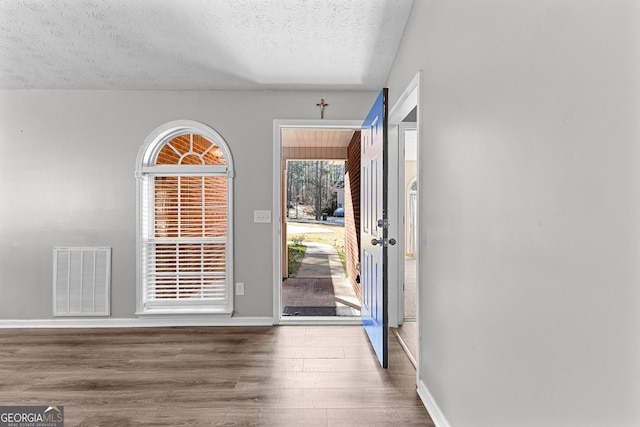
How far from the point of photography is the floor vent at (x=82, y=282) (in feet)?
12.1

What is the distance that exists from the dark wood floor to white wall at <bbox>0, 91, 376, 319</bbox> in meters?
0.54

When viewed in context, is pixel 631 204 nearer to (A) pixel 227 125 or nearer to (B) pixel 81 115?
(A) pixel 227 125

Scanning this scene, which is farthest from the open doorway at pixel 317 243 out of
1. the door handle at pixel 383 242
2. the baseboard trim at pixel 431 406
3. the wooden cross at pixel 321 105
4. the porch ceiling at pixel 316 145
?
the baseboard trim at pixel 431 406

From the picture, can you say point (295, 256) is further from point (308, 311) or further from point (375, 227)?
point (375, 227)

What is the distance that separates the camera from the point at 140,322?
3.69 metres

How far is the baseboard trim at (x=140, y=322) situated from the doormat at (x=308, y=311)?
0.56 m

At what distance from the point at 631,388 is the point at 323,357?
2.32 meters

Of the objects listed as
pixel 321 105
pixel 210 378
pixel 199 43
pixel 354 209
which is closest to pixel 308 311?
pixel 354 209

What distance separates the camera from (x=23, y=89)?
3.67 m

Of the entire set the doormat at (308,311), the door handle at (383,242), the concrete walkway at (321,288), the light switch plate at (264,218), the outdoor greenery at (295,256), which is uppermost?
the light switch plate at (264,218)

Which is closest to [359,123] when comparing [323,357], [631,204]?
[323,357]

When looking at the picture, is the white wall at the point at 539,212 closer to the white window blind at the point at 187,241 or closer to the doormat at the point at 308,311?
the doormat at the point at 308,311

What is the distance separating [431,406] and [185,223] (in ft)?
9.44

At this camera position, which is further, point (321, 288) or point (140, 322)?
point (321, 288)
